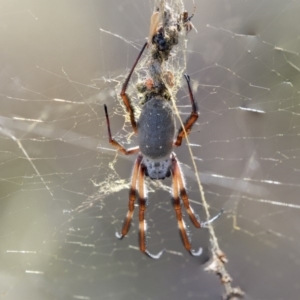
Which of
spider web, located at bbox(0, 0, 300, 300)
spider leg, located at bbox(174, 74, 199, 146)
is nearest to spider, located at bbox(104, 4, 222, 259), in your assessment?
spider leg, located at bbox(174, 74, 199, 146)

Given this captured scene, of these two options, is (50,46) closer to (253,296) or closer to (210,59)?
(210,59)

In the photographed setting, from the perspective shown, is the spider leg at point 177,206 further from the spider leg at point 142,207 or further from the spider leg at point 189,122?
the spider leg at point 189,122

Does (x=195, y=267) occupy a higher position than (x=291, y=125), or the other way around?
(x=291, y=125)

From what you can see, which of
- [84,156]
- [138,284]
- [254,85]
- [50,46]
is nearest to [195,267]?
[138,284]

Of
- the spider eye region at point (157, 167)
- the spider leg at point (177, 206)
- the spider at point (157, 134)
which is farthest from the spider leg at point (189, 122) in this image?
the spider leg at point (177, 206)

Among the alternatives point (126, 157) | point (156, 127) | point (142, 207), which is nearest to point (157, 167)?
point (142, 207)
